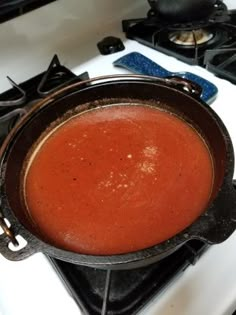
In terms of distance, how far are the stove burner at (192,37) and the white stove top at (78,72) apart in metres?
0.06

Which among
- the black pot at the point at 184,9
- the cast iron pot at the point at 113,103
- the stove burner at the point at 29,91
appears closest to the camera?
the cast iron pot at the point at 113,103

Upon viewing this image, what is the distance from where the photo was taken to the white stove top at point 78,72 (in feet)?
1.47

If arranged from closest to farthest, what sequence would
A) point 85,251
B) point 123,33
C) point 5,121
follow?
point 85,251, point 5,121, point 123,33

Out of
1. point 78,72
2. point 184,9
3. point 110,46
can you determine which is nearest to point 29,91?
point 78,72

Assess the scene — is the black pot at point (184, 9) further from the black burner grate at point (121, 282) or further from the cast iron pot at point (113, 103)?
the black burner grate at point (121, 282)

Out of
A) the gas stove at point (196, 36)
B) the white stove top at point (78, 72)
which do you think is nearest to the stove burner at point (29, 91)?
the white stove top at point (78, 72)

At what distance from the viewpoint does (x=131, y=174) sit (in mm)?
479

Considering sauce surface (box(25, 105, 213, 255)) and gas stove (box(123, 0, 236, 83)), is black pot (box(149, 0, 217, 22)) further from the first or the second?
sauce surface (box(25, 105, 213, 255))

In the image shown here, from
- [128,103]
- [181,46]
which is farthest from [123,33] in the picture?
[128,103]

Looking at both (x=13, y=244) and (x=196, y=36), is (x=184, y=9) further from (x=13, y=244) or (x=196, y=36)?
(x=13, y=244)

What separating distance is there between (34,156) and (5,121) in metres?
0.15

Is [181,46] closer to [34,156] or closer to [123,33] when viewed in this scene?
[123,33]

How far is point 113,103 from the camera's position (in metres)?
0.59

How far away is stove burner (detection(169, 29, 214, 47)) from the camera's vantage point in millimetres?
823
